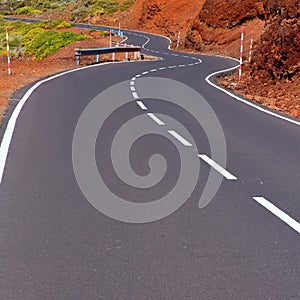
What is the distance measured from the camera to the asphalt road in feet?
14.1

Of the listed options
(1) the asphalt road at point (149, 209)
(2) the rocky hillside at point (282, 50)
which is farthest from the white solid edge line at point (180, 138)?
(2) the rocky hillside at point (282, 50)

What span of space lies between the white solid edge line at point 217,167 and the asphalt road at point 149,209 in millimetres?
35

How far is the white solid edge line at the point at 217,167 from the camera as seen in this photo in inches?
293

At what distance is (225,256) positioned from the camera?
188 inches

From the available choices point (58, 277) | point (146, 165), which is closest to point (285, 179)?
point (146, 165)

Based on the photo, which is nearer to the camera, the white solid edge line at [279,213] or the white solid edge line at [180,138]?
the white solid edge line at [279,213]

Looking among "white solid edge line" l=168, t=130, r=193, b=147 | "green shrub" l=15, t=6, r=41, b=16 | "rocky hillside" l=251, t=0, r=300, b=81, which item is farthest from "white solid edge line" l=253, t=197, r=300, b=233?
"green shrub" l=15, t=6, r=41, b=16

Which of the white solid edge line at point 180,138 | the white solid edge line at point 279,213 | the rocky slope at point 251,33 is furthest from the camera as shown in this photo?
the rocky slope at point 251,33

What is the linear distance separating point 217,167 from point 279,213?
6.74 feet

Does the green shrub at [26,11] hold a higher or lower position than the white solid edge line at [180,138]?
lower

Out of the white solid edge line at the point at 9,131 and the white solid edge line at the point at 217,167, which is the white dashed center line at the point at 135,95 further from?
the white solid edge line at the point at 217,167

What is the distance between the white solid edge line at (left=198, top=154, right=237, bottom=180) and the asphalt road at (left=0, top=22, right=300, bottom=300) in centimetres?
3

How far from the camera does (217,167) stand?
7.90m

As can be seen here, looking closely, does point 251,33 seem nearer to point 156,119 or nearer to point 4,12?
point 156,119
